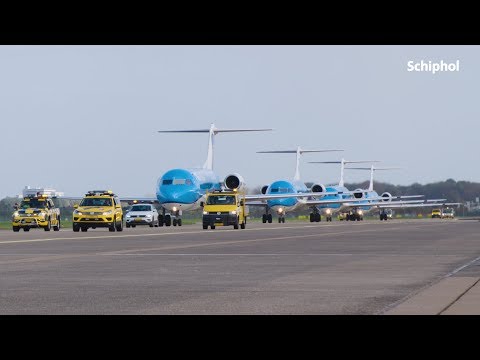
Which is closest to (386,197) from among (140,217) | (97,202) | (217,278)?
(140,217)

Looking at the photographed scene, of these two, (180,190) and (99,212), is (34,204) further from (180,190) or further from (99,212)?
(180,190)

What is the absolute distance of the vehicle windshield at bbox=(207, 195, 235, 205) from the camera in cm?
6762

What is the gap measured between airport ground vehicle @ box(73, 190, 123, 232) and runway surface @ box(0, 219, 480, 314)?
23.2 m

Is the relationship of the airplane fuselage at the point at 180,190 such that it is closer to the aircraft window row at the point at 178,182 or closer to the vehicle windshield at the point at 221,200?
the aircraft window row at the point at 178,182

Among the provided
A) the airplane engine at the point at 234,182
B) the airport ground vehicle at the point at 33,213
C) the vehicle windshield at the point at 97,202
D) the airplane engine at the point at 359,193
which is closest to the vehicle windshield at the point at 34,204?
the airport ground vehicle at the point at 33,213

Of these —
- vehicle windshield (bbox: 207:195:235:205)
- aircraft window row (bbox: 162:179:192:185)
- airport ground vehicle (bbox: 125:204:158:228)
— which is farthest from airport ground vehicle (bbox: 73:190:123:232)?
airport ground vehicle (bbox: 125:204:158:228)

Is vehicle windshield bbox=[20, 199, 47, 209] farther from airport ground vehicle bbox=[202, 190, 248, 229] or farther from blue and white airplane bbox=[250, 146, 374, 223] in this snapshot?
blue and white airplane bbox=[250, 146, 374, 223]

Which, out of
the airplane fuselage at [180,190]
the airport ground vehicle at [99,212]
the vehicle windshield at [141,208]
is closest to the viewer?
the airport ground vehicle at [99,212]

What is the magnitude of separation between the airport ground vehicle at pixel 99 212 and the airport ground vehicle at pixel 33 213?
2.95m

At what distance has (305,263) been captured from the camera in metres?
27.4

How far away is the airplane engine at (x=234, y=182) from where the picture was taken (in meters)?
79.5

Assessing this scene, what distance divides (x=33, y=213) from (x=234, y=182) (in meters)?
20.4
